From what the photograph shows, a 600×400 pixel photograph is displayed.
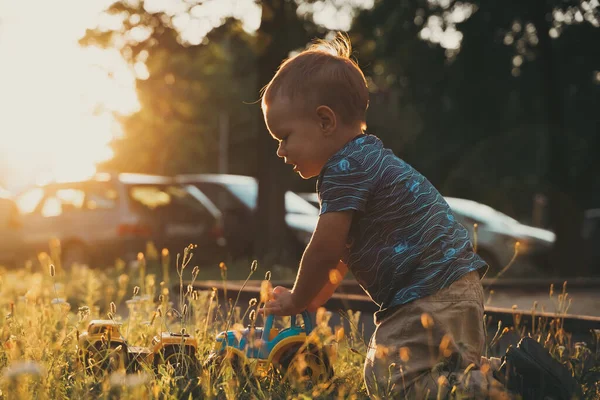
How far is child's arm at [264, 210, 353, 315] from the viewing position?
10.0 feet

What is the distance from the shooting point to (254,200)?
14422 millimetres

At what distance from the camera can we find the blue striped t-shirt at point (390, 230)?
124 inches

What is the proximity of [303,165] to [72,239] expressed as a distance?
10.4m

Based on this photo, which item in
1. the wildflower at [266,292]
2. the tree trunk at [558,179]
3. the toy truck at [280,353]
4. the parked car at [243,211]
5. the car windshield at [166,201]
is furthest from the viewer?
the tree trunk at [558,179]

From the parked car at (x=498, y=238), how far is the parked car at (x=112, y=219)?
10.1 ft

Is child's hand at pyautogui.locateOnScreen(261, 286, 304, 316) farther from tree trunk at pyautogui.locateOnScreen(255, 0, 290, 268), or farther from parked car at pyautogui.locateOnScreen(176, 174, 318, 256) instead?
parked car at pyautogui.locateOnScreen(176, 174, 318, 256)

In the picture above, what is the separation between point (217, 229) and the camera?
13.6m

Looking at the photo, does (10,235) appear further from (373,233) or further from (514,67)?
(373,233)

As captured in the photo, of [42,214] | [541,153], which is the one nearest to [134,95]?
[42,214]

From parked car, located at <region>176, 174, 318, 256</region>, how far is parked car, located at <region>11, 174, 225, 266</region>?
0.36 meters

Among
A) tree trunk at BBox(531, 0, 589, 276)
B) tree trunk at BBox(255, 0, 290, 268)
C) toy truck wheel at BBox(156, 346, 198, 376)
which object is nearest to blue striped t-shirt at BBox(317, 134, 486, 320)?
toy truck wheel at BBox(156, 346, 198, 376)

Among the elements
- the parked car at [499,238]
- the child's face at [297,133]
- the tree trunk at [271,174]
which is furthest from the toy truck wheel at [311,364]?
the parked car at [499,238]

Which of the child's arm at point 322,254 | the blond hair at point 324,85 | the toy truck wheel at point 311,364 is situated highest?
the blond hair at point 324,85

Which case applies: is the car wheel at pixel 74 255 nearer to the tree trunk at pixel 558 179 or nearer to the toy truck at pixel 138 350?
the tree trunk at pixel 558 179
